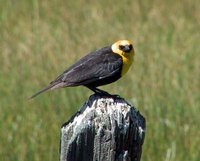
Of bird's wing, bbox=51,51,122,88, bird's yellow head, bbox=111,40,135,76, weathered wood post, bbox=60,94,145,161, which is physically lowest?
Answer: weathered wood post, bbox=60,94,145,161

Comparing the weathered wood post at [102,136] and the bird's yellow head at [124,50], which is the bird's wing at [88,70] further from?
the weathered wood post at [102,136]

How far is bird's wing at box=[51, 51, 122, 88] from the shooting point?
383 cm

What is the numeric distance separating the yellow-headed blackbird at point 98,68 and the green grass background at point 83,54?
1327 millimetres

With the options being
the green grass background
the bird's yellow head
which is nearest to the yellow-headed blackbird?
the bird's yellow head

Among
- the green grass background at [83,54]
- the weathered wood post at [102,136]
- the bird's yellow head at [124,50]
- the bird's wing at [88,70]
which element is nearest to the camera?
the weathered wood post at [102,136]

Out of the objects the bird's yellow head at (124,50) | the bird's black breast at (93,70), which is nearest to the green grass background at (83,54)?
the bird's yellow head at (124,50)

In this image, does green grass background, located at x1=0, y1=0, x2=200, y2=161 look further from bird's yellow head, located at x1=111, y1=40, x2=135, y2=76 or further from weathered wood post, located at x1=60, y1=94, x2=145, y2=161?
weathered wood post, located at x1=60, y1=94, x2=145, y2=161

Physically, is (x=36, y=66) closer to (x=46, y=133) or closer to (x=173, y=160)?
(x=46, y=133)

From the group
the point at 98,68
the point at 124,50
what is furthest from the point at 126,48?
the point at 98,68

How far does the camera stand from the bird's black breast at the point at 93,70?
384 centimetres

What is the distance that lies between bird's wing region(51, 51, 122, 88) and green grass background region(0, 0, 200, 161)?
153 centimetres

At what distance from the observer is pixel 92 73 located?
12.7 ft

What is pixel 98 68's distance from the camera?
12.8 feet

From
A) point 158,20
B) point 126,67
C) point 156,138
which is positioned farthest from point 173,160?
point 158,20
